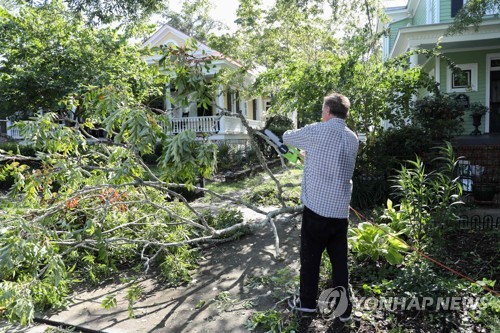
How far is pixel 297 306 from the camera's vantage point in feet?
11.4

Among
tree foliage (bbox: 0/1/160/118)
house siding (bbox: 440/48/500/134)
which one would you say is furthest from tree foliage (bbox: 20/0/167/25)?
house siding (bbox: 440/48/500/134)

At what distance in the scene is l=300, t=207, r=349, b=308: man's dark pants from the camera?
127 inches

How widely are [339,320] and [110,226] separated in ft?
11.2

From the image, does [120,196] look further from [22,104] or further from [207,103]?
[22,104]

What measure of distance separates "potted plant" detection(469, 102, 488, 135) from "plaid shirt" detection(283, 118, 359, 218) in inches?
399

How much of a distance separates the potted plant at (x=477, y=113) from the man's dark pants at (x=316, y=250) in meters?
10.3

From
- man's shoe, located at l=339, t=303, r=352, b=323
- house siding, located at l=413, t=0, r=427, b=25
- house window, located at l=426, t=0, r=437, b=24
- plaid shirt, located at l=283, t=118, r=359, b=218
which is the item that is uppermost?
house siding, located at l=413, t=0, r=427, b=25

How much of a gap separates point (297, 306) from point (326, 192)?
1.13 m

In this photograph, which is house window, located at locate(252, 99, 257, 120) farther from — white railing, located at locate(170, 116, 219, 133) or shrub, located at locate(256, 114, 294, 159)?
white railing, located at locate(170, 116, 219, 133)

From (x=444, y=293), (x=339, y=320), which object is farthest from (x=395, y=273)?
(x=339, y=320)

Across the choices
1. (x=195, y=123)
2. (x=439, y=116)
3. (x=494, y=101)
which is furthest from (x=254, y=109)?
(x=439, y=116)

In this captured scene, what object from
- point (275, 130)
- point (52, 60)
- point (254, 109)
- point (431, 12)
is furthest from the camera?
point (254, 109)

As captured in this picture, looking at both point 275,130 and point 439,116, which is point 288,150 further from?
point 275,130

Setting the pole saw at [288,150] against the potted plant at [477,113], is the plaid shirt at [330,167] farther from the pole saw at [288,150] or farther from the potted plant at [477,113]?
the potted plant at [477,113]
